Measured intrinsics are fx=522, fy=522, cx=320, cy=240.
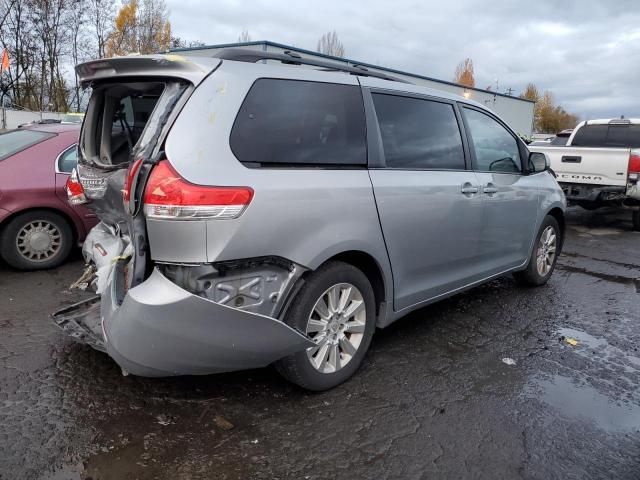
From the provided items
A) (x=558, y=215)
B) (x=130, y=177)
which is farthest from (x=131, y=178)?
(x=558, y=215)

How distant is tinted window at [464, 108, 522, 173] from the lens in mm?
4223

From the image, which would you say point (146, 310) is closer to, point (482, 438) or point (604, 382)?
point (482, 438)

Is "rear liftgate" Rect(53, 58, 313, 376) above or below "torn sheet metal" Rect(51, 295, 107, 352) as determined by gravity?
above

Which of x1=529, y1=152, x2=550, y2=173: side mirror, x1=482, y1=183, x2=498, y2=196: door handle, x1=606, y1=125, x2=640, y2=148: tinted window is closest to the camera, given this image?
x1=482, y1=183, x2=498, y2=196: door handle

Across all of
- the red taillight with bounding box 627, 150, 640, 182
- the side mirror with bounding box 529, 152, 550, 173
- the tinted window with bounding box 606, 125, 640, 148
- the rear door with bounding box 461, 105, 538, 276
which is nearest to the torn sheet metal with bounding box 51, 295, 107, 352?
the rear door with bounding box 461, 105, 538, 276

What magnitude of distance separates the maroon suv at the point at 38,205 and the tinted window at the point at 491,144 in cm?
379

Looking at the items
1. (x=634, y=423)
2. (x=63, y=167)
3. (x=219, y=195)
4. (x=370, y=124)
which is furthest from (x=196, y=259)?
(x=63, y=167)

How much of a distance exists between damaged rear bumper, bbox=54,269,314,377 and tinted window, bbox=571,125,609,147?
10124 mm

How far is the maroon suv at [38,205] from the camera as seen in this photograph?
507 cm

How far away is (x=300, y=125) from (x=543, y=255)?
3.59 meters

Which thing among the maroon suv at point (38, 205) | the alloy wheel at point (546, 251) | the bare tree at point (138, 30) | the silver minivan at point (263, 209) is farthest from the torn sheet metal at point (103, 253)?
the bare tree at point (138, 30)

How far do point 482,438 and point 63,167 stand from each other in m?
4.75

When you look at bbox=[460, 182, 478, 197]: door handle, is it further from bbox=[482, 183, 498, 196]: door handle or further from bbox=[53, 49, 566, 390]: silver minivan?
bbox=[482, 183, 498, 196]: door handle

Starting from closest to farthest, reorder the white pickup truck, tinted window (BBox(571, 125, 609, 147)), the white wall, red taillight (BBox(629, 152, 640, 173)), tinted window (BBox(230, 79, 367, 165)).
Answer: tinted window (BBox(230, 79, 367, 165)), red taillight (BBox(629, 152, 640, 173)), the white pickup truck, tinted window (BBox(571, 125, 609, 147)), the white wall
